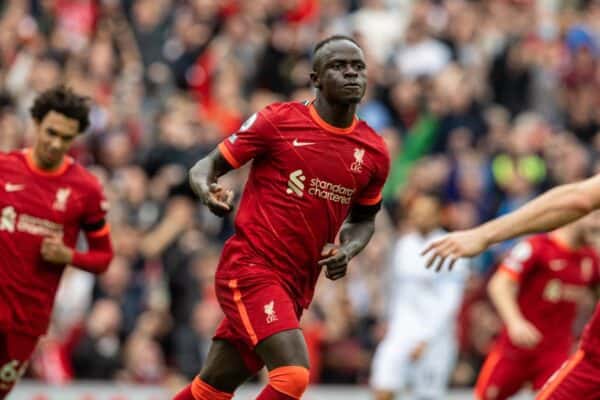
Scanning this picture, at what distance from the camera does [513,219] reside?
8164 mm

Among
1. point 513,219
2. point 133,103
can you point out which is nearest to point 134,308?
point 133,103

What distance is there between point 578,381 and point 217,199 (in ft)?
7.65

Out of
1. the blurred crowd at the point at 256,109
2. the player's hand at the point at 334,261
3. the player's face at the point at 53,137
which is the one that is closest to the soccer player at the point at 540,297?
the player's hand at the point at 334,261

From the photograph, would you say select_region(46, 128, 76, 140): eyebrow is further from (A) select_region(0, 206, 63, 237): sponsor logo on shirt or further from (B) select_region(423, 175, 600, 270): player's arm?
(B) select_region(423, 175, 600, 270): player's arm

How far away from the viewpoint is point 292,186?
31.7 feet

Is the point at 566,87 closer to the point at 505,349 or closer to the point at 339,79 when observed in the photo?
the point at 505,349

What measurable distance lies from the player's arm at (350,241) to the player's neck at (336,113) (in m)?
0.62

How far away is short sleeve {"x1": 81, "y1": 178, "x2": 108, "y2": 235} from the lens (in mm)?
11344

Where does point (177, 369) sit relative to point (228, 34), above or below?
below

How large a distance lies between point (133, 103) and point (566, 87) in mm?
5526

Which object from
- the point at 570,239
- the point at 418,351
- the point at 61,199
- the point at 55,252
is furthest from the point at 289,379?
the point at 418,351

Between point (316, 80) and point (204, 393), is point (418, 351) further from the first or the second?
point (316, 80)

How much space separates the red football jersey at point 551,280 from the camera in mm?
12969

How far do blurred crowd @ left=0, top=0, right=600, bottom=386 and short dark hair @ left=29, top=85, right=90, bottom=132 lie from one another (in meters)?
5.69
